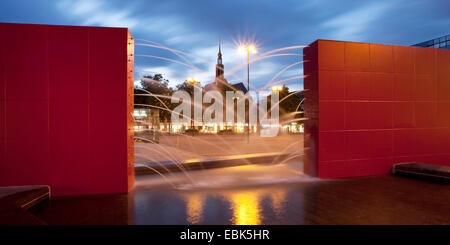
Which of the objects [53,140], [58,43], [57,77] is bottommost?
[53,140]

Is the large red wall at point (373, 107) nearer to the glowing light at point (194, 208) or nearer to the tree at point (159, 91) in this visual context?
the glowing light at point (194, 208)

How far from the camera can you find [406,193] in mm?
7453

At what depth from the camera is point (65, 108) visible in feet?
25.0

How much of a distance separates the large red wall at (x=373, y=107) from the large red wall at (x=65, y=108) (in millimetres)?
6521

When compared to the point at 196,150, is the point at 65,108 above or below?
above

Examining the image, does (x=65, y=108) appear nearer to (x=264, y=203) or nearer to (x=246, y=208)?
(x=246, y=208)

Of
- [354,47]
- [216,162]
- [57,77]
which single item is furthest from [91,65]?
[354,47]

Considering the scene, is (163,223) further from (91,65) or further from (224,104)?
(224,104)

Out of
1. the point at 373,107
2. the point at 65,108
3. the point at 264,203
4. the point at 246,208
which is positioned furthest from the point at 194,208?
the point at 373,107

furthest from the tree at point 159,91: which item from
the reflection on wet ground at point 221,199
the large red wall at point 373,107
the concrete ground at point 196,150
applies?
the large red wall at point 373,107

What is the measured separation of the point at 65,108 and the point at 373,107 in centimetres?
1058

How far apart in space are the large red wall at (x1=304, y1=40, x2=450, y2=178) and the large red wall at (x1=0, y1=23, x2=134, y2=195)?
257 inches

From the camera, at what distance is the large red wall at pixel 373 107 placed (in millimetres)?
9461
